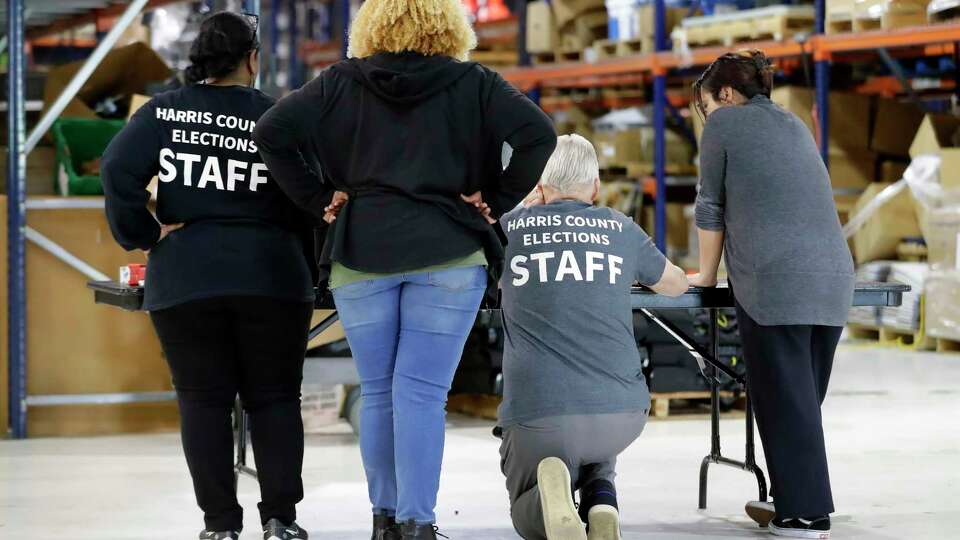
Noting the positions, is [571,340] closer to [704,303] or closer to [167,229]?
[704,303]

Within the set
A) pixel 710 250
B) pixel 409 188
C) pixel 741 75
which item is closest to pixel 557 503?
pixel 409 188

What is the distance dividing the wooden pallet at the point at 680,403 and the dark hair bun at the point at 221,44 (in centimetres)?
383

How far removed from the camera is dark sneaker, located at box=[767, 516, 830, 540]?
173 inches

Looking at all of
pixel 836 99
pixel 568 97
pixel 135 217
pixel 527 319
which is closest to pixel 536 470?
pixel 527 319

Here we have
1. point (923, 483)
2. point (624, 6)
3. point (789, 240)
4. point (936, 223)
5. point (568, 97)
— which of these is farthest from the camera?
point (568, 97)

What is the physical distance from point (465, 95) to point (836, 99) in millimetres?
8572

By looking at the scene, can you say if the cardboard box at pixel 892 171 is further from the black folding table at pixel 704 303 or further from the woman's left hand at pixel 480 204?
the woman's left hand at pixel 480 204

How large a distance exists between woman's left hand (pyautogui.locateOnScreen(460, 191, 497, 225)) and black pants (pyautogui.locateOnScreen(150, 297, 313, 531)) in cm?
62

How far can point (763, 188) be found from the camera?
436 cm

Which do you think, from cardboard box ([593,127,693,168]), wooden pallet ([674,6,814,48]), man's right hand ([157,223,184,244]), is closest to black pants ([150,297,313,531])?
man's right hand ([157,223,184,244])

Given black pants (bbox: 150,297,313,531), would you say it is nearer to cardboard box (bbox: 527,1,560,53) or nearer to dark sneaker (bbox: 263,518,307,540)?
dark sneaker (bbox: 263,518,307,540)

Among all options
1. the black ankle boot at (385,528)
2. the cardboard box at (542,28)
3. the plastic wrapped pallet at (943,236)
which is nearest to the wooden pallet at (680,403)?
the plastic wrapped pallet at (943,236)

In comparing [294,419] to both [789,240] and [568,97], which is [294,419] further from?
[568,97]

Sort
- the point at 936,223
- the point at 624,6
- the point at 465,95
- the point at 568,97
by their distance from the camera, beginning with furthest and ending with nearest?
the point at 568,97 < the point at 624,6 < the point at 936,223 < the point at 465,95
